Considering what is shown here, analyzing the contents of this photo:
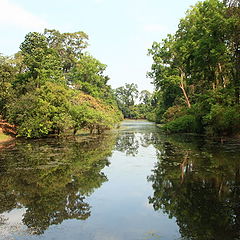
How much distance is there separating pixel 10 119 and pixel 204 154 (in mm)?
20180

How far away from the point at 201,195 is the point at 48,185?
17.5ft

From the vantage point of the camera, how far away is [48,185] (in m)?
9.13

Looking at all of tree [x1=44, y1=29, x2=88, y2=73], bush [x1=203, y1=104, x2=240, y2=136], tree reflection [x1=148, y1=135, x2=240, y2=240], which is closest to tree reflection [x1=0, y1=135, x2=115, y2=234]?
tree reflection [x1=148, y1=135, x2=240, y2=240]

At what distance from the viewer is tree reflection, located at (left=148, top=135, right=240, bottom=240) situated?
5398mm

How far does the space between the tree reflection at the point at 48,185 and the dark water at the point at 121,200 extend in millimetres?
24

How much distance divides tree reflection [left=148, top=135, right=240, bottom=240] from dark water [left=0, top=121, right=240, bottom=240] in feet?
0.06

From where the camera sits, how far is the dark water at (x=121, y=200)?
5414mm

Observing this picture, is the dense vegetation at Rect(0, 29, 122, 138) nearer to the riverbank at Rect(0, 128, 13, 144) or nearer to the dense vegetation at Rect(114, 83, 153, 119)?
the riverbank at Rect(0, 128, 13, 144)

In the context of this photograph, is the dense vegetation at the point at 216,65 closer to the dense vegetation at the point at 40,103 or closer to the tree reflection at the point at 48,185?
the dense vegetation at the point at 40,103

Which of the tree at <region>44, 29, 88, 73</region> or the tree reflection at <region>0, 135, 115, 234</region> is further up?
the tree at <region>44, 29, 88, 73</region>

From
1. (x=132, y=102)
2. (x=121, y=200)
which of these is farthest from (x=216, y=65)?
(x=132, y=102)

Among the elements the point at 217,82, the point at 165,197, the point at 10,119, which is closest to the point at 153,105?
the point at 217,82

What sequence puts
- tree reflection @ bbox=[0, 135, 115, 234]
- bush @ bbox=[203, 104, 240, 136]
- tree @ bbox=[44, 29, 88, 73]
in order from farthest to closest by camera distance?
tree @ bbox=[44, 29, 88, 73]
bush @ bbox=[203, 104, 240, 136]
tree reflection @ bbox=[0, 135, 115, 234]

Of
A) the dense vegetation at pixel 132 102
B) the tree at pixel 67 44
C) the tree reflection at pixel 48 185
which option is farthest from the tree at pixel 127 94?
the tree reflection at pixel 48 185
